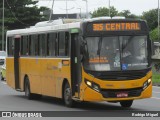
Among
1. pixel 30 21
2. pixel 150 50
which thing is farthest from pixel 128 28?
pixel 30 21

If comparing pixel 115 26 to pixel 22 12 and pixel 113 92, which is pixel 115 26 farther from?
pixel 22 12

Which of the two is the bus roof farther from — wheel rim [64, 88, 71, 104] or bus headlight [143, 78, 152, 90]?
bus headlight [143, 78, 152, 90]

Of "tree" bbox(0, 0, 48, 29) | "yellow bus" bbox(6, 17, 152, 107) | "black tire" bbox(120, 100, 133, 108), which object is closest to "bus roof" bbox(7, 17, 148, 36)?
"yellow bus" bbox(6, 17, 152, 107)

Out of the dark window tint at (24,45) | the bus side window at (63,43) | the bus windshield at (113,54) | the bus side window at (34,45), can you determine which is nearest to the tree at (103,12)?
the dark window tint at (24,45)

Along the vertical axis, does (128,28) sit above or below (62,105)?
above

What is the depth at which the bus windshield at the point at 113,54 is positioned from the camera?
18.9m

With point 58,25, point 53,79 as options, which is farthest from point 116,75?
point 53,79

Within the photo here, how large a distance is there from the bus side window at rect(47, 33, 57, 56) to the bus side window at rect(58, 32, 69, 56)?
580 mm

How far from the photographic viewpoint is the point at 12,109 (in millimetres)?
20062

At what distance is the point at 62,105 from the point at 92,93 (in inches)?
132

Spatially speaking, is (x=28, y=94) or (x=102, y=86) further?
(x=28, y=94)

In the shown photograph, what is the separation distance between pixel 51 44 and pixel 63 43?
1434 millimetres

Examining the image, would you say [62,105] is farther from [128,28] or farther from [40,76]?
[128,28]

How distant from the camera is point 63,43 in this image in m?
20.8
